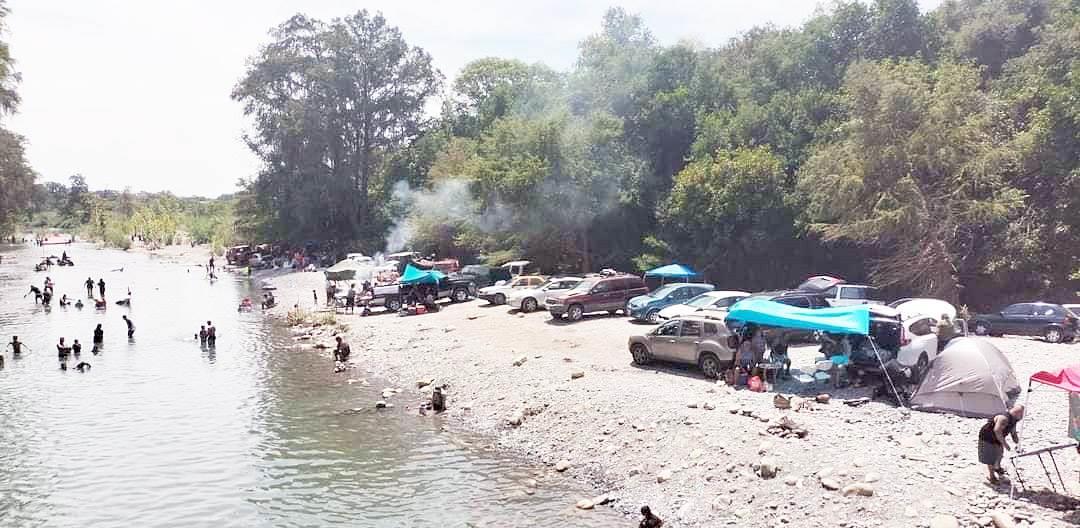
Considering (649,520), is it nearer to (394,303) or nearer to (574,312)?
(574,312)

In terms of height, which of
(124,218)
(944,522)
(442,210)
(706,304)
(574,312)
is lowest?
(944,522)

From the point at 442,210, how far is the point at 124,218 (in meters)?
109

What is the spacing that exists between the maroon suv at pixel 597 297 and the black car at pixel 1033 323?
473 inches

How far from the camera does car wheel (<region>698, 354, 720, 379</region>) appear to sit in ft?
64.7

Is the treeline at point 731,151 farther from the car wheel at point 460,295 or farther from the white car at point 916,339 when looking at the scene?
the white car at point 916,339

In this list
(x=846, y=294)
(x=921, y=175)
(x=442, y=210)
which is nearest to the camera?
(x=846, y=294)

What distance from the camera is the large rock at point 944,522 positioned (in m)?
11.0

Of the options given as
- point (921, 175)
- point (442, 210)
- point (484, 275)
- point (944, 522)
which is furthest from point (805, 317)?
point (442, 210)

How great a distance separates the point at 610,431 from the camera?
55.3 ft

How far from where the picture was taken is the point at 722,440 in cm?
1512

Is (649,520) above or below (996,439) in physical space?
below

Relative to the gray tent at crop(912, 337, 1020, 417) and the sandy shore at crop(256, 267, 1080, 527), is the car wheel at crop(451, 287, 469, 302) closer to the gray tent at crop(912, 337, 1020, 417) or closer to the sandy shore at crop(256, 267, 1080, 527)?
the sandy shore at crop(256, 267, 1080, 527)

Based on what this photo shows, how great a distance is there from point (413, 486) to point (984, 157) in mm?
24283

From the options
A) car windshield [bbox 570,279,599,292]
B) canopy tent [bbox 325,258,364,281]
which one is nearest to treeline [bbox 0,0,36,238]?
canopy tent [bbox 325,258,364,281]
